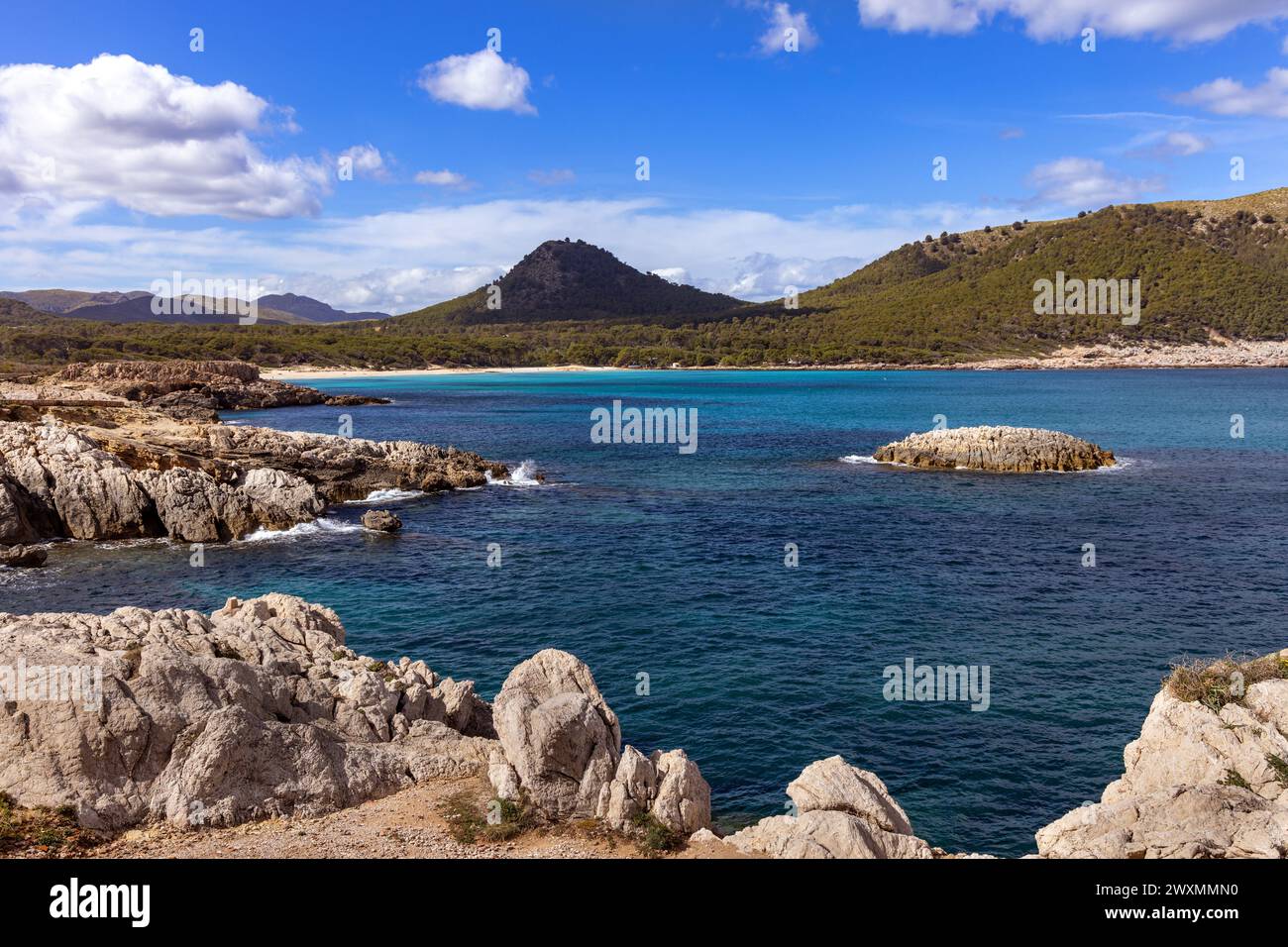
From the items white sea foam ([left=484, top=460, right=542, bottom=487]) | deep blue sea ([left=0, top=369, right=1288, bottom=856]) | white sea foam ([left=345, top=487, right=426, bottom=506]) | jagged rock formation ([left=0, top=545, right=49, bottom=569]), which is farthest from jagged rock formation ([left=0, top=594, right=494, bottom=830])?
white sea foam ([left=484, top=460, right=542, bottom=487])

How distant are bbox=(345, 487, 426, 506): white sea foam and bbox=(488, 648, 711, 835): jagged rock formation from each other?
41.2 metres

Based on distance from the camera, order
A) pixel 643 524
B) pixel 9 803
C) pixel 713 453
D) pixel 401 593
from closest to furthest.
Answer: pixel 9 803, pixel 401 593, pixel 643 524, pixel 713 453

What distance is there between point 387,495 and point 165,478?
14416 mm

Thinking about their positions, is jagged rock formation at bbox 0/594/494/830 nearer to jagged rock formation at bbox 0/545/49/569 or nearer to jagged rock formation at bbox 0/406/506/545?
jagged rock formation at bbox 0/545/49/569

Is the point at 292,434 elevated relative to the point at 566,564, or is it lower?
elevated

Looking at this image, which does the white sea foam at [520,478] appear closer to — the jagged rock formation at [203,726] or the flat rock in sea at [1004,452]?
the flat rock in sea at [1004,452]

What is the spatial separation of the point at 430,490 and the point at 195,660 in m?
42.2

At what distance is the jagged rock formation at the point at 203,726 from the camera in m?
15.2

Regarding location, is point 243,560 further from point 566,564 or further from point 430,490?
point 430,490

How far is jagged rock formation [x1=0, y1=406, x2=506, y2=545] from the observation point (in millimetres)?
43938

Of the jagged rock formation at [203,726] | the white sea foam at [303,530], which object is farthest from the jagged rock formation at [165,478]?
the jagged rock formation at [203,726]

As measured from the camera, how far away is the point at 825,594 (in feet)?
114
